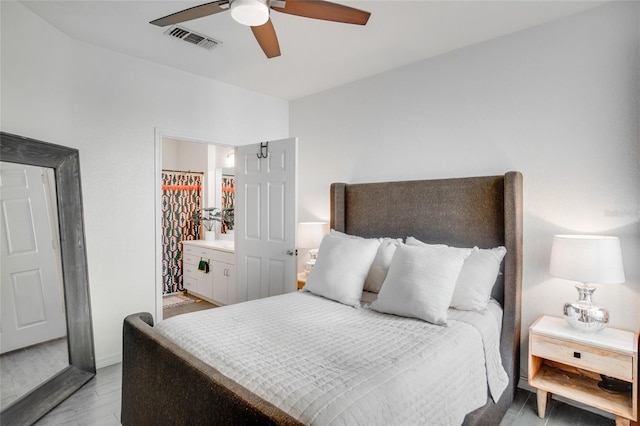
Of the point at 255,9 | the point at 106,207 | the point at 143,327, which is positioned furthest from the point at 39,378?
the point at 255,9

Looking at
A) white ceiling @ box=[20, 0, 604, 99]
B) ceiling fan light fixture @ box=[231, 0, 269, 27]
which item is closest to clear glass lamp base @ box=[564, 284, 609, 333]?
white ceiling @ box=[20, 0, 604, 99]

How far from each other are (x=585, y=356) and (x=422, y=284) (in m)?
1.02

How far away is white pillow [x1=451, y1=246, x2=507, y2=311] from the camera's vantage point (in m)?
2.27

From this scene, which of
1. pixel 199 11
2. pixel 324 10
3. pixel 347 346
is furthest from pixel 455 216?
pixel 199 11

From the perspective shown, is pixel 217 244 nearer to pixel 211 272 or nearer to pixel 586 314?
pixel 211 272

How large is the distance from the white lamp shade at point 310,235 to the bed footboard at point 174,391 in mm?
1752

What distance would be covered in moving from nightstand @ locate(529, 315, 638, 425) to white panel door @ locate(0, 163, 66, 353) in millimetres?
3261

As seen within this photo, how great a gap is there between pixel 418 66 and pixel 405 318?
7.48 ft

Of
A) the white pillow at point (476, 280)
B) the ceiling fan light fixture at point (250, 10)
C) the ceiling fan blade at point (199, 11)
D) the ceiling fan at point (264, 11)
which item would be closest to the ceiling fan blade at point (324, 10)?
the ceiling fan at point (264, 11)

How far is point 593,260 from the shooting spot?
79.0 inches

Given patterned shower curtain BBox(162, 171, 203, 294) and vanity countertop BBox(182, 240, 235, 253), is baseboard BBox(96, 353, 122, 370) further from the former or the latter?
patterned shower curtain BBox(162, 171, 203, 294)

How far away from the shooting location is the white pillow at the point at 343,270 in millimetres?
2500

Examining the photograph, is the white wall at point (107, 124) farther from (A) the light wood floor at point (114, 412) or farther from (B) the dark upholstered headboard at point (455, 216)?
(B) the dark upholstered headboard at point (455, 216)

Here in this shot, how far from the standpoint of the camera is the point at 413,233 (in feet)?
9.89
